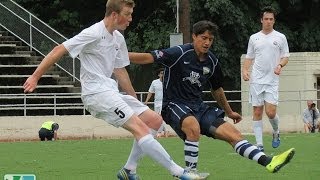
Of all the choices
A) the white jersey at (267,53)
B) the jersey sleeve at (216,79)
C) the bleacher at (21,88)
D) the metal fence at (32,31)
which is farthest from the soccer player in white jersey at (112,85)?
the metal fence at (32,31)

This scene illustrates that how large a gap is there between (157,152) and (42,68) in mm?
1438

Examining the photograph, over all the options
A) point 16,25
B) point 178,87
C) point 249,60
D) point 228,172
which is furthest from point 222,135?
point 16,25

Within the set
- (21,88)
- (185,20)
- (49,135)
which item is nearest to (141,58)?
(49,135)

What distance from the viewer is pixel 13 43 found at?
35.4 metres

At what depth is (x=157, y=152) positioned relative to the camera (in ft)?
31.2

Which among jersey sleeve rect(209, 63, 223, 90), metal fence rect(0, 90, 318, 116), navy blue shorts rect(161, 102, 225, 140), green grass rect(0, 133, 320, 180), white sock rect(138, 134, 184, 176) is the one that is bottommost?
metal fence rect(0, 90, 318, 116)

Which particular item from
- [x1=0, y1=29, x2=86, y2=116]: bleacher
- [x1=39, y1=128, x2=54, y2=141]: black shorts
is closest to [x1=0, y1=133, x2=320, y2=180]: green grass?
[x1=39, y1=128, x2=54, y2=141]: black shorts

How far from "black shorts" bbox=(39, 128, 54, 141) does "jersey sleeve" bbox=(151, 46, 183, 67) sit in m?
14.3

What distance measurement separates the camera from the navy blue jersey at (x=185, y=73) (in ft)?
35.4

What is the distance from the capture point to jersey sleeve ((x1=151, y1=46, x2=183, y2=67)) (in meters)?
10.7

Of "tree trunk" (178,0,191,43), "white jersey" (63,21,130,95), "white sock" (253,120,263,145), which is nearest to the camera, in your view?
"white jersey" (63,21,130,95)

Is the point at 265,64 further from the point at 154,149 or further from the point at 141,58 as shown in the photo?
the point at 154,149

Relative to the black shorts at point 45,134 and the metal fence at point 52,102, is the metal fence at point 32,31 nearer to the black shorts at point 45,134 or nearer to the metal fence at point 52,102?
the metal fence at point 52,102

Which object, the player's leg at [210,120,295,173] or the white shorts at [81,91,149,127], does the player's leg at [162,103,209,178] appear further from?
the white shorts at [81,91,149,127]
